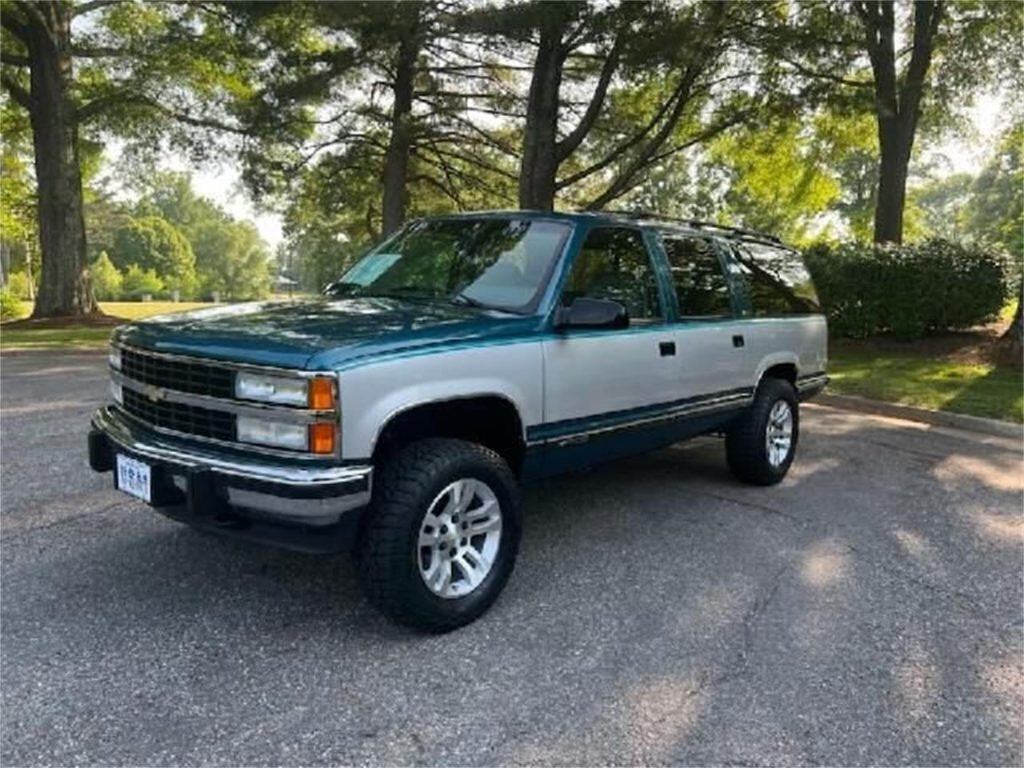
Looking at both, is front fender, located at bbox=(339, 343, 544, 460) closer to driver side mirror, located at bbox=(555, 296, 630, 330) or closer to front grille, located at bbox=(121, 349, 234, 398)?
driver side mirror, located at bbox=(555, 296, 630, 330)

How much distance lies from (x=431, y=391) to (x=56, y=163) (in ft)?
61.4

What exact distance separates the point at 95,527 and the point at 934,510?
17.3ft

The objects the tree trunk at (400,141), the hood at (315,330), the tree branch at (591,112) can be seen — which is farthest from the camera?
the tree trunk at (400,141)

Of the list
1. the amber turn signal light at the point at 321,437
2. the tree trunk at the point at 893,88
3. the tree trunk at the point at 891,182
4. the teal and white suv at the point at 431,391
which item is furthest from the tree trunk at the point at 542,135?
the amber turn signal light at the point at 321,437

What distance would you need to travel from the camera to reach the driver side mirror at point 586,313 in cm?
386

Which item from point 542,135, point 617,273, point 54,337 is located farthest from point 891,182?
point 54,337

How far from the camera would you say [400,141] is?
17.2 metres

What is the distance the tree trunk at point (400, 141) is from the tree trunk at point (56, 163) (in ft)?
23.7

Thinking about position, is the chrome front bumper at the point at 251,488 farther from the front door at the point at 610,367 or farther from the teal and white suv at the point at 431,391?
the front door at the point at 610,367

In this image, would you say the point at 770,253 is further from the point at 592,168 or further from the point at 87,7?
the point at 87,7

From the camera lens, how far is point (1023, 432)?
7.85 meters

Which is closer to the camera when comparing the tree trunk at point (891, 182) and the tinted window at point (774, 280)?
the tinted window at point (774, 280)

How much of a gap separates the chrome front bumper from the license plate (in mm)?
44

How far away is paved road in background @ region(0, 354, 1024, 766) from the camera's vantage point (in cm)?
262
